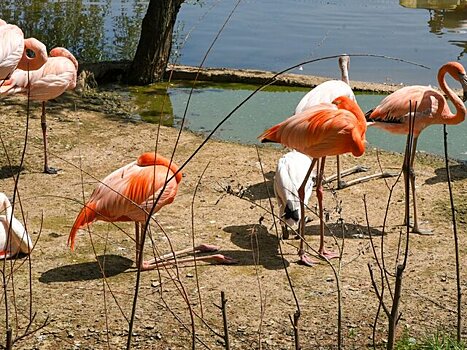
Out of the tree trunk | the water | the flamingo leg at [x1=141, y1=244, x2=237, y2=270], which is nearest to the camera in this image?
the flamingo leg at [x1=141, y1=244, x2=237, y2=270]

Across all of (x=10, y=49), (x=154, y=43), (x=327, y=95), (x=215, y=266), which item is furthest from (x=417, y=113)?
(x=154, y=43)

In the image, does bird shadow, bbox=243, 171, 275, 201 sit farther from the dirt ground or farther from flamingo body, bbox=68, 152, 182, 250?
flamingo body, bbox=68, 152, 182, 250

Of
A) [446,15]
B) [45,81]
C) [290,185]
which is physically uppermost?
[446,15]

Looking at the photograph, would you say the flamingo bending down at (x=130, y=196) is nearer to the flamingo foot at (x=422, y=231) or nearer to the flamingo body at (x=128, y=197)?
the flamingo body at (x=128, y=197)

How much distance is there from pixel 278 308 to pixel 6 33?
9.60ft

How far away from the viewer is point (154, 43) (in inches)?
354

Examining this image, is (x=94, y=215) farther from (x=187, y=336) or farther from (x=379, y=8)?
(x=379, y=8)

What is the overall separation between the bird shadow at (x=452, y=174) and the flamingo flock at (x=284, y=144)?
70 centimetres

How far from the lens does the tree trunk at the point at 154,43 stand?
8.86 meters

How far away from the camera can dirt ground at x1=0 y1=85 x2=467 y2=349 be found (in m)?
3.74

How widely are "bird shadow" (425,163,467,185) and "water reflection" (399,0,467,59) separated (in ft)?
15.0

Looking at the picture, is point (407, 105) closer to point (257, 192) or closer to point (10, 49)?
point (257, 192)

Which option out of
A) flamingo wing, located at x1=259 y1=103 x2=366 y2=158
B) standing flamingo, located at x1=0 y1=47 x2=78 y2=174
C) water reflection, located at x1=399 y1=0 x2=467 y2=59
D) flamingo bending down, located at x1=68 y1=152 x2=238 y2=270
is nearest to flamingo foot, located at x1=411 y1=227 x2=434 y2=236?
flamingo wing, located at x1=259 y1=103 x2=366 y2=158

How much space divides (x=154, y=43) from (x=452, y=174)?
3966mm
